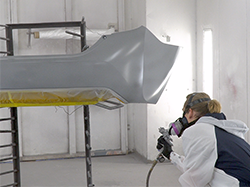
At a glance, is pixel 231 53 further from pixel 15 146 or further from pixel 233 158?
pixel 15 146

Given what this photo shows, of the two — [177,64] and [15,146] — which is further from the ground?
[177,64]

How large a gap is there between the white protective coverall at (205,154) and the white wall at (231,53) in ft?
4.18

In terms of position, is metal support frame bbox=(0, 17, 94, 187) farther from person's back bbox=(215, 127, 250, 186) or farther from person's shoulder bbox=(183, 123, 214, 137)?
person's back bbox=(215, 127, 250, 186)

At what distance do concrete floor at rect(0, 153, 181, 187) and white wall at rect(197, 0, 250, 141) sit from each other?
110 cm

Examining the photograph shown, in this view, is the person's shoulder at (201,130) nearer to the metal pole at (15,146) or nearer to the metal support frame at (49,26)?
the metal support frame at (49,26)

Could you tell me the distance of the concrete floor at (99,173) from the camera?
3379 mm

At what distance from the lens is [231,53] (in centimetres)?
315

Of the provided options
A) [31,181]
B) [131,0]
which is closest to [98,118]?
[31,181]

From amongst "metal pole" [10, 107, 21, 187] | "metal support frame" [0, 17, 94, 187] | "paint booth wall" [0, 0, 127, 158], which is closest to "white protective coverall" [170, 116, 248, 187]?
"metal support frame" [0, 17, 94, 187]

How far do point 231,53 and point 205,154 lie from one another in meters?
1.80

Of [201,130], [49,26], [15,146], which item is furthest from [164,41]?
[201,130]

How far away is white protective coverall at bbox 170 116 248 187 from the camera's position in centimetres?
169

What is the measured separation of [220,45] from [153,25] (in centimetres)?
102

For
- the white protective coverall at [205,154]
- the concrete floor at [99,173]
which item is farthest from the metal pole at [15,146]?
the white protective coverall at [205,154]
